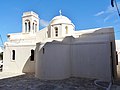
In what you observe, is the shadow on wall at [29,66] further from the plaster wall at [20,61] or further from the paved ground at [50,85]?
the paved ground at [50,85]

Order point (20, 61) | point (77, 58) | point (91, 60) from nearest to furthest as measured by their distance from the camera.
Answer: point (91, 60) < point (77, 58) < point (20, 61)

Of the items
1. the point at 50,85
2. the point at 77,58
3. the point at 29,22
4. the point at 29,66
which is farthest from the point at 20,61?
the point at 29,22

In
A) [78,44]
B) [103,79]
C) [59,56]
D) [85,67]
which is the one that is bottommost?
[103,79]

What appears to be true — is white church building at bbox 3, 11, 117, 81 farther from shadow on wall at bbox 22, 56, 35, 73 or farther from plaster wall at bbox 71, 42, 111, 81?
shadow on wall at bbox 22, 56, 35, 73

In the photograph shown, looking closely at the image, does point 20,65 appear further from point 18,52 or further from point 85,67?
point 85,67

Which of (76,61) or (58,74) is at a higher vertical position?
(76,61)

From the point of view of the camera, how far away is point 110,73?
13.2 metres

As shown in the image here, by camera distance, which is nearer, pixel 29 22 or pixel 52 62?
pixel 52 62

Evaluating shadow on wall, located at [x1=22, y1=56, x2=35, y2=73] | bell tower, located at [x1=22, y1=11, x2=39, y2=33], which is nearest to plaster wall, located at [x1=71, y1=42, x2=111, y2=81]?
shadow on wall, located at [x1=22, y1=56, x2=35, y2=73]

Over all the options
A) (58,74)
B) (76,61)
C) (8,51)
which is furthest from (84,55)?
(8,51)

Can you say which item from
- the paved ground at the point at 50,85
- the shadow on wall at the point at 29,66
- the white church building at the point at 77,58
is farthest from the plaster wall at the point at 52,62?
the shadow on wall at the point at 29,66

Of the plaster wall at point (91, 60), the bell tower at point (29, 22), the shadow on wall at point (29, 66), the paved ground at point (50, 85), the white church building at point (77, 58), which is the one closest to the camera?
the paved ground at point (50, 85)

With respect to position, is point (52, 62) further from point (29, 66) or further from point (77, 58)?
point (29, 66)

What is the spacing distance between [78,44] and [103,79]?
4.41 meters
